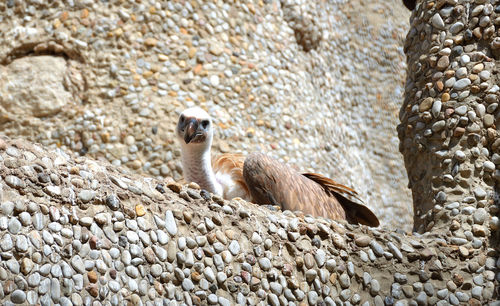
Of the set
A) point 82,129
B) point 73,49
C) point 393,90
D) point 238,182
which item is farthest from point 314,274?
point 393,90

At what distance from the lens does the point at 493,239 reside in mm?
6379

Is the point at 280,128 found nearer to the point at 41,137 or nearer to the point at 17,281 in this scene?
the point at 41,137

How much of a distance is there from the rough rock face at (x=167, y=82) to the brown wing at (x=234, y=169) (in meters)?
1.65

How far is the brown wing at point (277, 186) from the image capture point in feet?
21.6

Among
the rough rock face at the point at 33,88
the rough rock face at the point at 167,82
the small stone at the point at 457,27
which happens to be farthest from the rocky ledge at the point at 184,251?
the rough rock face at the point at 33,88

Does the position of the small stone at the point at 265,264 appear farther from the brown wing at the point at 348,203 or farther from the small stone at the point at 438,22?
the small stone at the point at 438,22

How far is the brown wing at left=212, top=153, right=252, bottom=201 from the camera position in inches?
271

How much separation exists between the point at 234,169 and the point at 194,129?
60cm

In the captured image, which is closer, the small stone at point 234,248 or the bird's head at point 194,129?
the small stone at point 234,248

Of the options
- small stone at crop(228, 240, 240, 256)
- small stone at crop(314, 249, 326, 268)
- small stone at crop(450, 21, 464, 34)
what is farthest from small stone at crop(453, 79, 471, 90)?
small stone at crop(228, 240, 240, 256)

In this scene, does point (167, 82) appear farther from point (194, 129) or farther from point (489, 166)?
point (489, 166)

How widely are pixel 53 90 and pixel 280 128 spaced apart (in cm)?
257

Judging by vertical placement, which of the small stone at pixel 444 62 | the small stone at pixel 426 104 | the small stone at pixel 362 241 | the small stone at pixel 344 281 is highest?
the small stone at pixel 444 62

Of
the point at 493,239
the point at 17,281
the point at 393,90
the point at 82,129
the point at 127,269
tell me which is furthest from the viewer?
the point at 393,90
